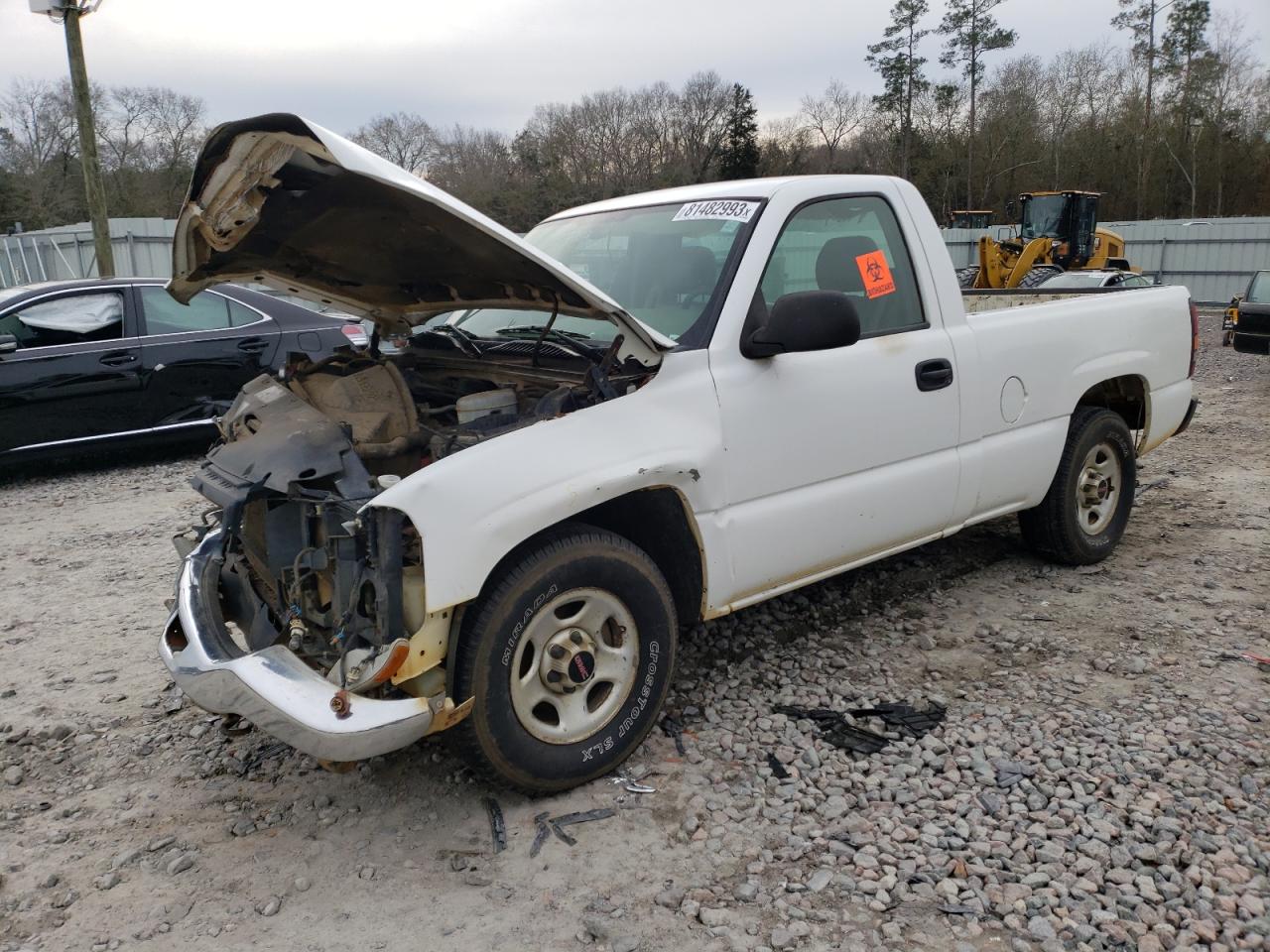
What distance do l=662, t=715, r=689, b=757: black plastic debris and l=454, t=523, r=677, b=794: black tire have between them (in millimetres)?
197

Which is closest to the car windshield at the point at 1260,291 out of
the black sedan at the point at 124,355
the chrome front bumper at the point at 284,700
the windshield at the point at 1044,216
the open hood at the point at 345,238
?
the windshield at the point at 1044,216

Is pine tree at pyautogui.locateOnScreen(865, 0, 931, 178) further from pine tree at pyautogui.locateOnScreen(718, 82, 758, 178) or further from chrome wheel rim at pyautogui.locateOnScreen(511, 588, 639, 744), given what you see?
chrome wheel rim at pyautogui.locateOnScreen(511, 588, 639, 744)

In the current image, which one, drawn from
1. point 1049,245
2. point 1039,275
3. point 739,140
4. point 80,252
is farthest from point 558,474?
point 739,140

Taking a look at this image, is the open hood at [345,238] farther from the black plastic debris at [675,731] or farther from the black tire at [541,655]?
the black plastic debris at [675,731]

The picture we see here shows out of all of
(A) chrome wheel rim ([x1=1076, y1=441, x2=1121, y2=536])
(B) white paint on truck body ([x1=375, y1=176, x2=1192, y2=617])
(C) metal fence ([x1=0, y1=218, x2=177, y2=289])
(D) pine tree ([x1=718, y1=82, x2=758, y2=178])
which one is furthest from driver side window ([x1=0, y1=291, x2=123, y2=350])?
(D) pine tree ([x1=718, y1=82, x2=758, y2=178])

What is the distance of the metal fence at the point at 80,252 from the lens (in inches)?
709

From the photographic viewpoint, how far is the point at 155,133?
4600 centimetres

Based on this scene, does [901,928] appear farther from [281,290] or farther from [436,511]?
[281,290]

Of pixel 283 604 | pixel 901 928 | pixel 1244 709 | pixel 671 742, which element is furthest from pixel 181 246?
pixel 1244 709

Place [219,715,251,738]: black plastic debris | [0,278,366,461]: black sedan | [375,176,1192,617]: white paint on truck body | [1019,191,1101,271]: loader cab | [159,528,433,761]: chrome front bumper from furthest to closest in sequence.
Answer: [1019,191,1101,271]: loader cab
[0,278,366,461]: black sedan
[219,715,251,738]: black plastic debris
[375,176,1192,617]: white paint on truck body
[159,528,433,761]: chrome front bumper

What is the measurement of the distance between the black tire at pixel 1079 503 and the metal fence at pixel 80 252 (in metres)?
17.3

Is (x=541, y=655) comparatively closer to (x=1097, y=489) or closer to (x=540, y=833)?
(x=540, y=833)

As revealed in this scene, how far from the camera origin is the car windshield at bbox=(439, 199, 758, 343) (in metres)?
3.51

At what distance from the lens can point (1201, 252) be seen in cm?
2698
